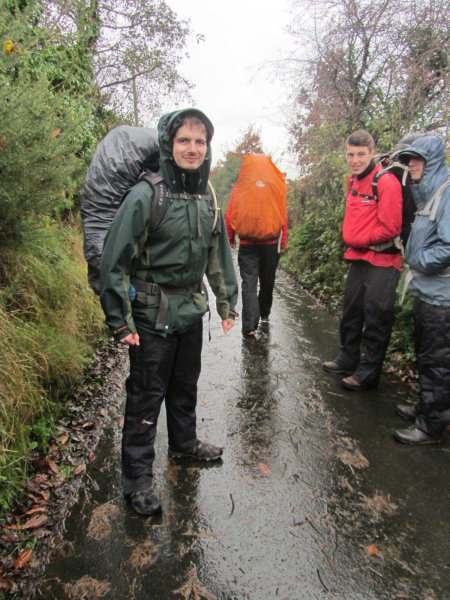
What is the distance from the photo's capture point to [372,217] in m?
3.90

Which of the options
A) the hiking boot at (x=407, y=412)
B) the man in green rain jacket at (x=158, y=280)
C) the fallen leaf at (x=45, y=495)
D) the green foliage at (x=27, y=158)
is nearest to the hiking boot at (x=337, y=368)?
the hiking boot at (x=407, y=412)

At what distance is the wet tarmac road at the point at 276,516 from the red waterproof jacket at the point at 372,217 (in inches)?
56.6

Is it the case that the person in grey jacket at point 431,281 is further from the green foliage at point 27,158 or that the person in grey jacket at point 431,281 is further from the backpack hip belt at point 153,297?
the green foliage at point 27,158

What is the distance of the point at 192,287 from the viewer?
2807 mm

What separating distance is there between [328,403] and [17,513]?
9.02ft

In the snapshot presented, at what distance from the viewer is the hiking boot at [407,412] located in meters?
3.73

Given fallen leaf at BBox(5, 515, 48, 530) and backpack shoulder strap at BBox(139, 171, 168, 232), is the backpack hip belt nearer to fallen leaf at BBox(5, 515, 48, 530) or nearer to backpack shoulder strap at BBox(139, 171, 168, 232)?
backpack shoulder strap at BBox(139, 171, 168, 232)

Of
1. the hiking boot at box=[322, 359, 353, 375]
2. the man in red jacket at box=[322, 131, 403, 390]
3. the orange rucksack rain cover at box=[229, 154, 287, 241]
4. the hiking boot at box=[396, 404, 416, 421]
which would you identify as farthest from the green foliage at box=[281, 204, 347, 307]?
the hiking boot at box=[396, 404, 416, 421]

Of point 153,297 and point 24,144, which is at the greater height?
point 24,144

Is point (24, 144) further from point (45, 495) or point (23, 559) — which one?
point (23, 559)

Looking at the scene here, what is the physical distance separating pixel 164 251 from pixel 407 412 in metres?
2.70

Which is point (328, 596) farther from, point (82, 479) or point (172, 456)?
point (82, 479)

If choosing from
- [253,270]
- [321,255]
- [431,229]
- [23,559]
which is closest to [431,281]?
[431,229]

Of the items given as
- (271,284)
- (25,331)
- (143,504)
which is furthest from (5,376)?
(271,284)
